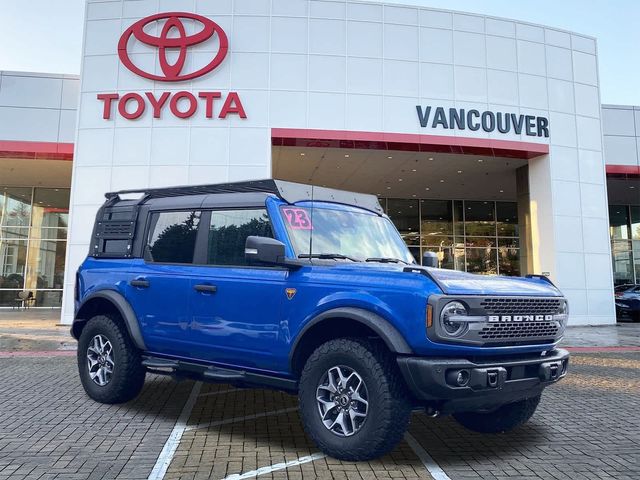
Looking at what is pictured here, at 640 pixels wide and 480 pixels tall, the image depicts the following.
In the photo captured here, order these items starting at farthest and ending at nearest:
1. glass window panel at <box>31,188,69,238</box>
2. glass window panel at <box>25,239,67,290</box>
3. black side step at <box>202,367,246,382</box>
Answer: glass window panel at <box>31,188,69,238</box> < glass window panel at <box>25,239,67,290</box> < black side step at <box>202,367,246,382</box>

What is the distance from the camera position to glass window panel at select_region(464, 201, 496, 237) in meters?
27.9

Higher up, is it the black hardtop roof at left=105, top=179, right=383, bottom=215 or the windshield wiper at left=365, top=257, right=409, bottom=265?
the black hardtop roof at left=105, top=179, right=383, bottom=215

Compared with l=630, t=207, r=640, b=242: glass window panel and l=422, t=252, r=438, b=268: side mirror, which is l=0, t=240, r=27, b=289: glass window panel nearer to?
l=422, t=252, r=438, b=268: side mirror

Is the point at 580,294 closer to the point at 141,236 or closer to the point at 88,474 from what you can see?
the point at 141,236

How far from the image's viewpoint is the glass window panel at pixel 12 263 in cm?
2333

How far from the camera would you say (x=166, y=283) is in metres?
4.80

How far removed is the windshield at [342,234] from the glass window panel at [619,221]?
30.6 metres

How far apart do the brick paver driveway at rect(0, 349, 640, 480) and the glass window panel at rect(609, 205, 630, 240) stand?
28.4 meters

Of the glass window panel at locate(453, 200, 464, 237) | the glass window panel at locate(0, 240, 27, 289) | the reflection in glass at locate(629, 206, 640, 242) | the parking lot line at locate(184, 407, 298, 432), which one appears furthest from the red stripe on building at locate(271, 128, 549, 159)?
the reflection in glass at locate(629, 206, 640, 242)

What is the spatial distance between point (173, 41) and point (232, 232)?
13309 millimetres

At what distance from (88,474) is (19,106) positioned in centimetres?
1752

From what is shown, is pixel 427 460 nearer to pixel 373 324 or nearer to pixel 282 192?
pixel 373 324

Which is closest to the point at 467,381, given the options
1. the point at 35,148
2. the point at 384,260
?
the point at 384,260

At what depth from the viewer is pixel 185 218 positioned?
16.6 ft
